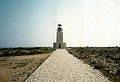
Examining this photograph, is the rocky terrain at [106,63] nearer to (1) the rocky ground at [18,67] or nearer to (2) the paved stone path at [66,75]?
(2) the paved stone path at [66,75]

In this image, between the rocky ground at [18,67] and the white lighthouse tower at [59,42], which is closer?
the rocky ground at [18,67]

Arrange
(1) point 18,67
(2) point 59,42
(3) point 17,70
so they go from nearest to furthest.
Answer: (3) point 17,70 → (1) point 18,67 → (2) point 59,42

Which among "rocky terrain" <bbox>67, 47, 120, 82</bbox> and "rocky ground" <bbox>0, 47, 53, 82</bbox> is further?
"rocky ground" <bbox>0, 47, 53, 82</bbox>

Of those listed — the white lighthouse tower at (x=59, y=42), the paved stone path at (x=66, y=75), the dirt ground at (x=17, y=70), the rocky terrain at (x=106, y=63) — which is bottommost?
the dirt ground at (x=17, y=70)

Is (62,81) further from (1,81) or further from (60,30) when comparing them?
(60,30)

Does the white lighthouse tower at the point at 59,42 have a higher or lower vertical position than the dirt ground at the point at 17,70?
higher

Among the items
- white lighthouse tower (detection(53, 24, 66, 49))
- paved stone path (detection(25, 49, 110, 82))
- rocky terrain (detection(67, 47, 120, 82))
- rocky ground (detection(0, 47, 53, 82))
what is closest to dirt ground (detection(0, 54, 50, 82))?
rocky ground (detection(0, 47, 53, 82))

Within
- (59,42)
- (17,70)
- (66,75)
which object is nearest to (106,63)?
(66,75)

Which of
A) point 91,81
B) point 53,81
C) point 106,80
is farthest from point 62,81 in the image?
point 106,80

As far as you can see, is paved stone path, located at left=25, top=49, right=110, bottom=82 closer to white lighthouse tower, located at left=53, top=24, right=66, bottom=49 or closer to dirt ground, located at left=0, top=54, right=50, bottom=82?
dirt ground, located at left=0, top=54, right=50, bottom=82

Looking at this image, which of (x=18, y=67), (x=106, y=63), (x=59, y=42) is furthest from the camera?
(x=59, y=42)

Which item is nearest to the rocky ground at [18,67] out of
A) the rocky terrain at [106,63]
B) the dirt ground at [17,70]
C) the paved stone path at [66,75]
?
the dirt ground at [17,70]

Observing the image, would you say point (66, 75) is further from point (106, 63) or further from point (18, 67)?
point (106, 63)

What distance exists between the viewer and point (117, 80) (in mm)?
10344
